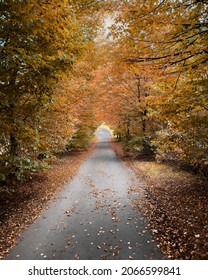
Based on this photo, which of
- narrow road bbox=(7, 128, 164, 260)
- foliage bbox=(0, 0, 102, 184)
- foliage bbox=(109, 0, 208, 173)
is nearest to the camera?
foliage bbox=(0, 0, 102, 184)

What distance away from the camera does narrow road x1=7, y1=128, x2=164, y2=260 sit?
4.93 meters

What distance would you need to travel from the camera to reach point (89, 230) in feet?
19.9

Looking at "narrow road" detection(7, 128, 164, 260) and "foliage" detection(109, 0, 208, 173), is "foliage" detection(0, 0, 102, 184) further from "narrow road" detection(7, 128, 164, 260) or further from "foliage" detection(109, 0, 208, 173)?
"narrow road" detection(7, 128, 164, 260)

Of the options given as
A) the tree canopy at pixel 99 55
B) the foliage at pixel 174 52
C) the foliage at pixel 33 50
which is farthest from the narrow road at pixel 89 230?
the foliage at pixel 174 52

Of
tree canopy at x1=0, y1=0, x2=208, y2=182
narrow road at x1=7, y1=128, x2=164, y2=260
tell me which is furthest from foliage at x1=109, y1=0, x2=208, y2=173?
narrow road at x1=7, y1=128, x2=164, y2=260

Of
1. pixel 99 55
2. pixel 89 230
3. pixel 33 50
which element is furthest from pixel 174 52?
pixel 89 230

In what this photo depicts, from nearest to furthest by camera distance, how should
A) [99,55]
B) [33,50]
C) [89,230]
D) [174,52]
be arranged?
[33,50], [174,52], [89,230], [99,55]

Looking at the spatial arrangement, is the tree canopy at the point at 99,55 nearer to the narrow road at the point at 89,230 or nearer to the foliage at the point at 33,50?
the foliage at the point at 33,50

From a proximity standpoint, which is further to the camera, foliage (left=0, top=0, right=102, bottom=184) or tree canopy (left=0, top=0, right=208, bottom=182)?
tree canopy (left=0, top=0, right=208, bottom=182)

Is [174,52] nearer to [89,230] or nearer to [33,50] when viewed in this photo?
[33,50]

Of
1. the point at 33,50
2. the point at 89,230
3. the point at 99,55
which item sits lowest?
the point at 89,230

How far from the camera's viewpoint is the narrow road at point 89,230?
194 inches

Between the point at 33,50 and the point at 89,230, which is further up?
the point at 33,50
